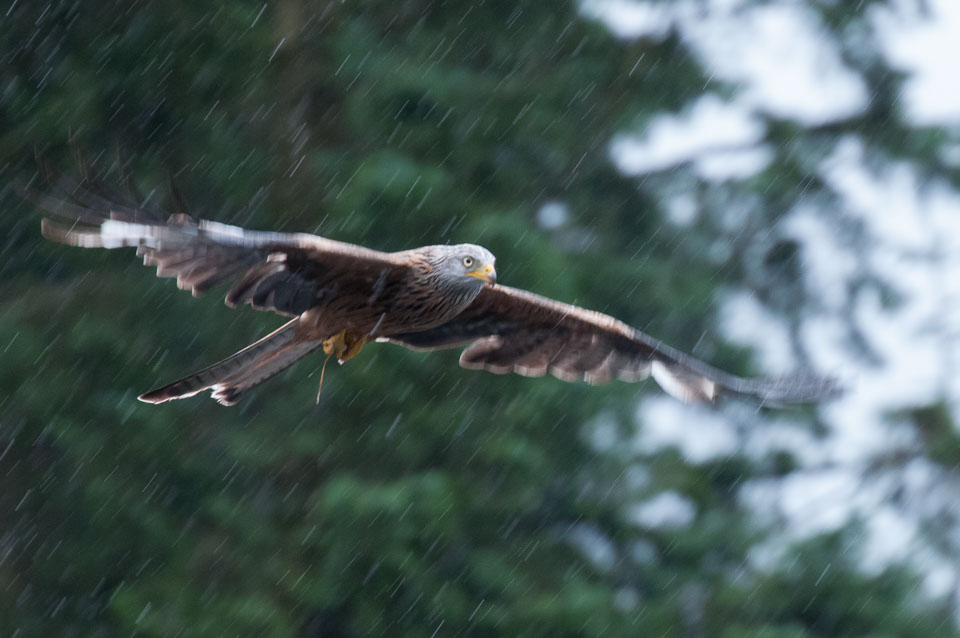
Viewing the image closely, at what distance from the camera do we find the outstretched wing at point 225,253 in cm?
434

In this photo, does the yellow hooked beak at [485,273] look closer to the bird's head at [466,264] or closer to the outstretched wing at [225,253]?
the bird's head at [466,264]

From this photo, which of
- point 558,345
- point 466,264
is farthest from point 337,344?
point 558,345

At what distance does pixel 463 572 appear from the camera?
728cm

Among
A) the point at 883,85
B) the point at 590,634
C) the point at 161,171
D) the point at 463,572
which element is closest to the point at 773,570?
the point at 590,634

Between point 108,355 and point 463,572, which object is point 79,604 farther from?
point 463,572

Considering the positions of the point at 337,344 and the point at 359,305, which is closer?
the point at 359,305

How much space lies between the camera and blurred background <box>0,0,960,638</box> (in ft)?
22.9

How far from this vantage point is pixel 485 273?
17.0 feet

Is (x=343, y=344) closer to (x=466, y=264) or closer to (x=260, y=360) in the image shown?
(x=260, y=360)

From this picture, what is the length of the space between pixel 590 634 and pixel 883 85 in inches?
170

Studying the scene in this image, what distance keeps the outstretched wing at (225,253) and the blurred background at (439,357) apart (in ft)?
5.81

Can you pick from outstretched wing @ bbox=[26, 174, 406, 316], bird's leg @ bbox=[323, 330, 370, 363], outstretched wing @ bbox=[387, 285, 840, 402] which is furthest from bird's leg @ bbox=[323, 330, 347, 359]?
outstretched wing @ bbox=[387, 285, 840, 402]

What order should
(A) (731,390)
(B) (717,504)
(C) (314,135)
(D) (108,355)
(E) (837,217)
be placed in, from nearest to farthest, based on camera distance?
1. (A) (731,390)
2. (D) (108,355)
3. (C) (314,135)
4. (B) (717,504)
5. (E) (837,217)

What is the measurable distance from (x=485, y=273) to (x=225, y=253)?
3.64ft
